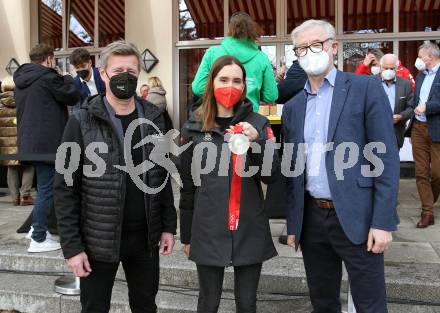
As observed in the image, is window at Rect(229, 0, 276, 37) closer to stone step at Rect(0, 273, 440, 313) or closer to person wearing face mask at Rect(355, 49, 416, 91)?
person wearing face mask at Rect(355, 49, 416, 91)

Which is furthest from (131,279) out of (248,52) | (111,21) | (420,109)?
(111,21)

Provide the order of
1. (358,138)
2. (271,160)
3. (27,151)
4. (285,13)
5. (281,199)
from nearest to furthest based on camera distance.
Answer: (358,138), (271,160), (281,199), (27,151), (285,13)

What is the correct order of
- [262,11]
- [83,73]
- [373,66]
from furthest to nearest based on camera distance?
[262,11]
[373,66]
[83,73]

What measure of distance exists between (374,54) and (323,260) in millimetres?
3642

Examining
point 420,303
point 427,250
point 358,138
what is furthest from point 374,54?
point 358,138

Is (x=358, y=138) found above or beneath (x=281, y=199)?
above

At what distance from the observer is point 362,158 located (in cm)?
251

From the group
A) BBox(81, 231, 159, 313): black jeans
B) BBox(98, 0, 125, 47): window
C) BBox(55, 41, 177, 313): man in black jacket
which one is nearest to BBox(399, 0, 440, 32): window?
BBox(98, 0, 125, 47): window

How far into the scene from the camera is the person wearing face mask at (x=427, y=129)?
17.2ft

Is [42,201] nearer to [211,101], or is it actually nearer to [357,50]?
[211,101]

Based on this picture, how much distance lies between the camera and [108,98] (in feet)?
8.75

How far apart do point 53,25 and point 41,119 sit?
6677 mm

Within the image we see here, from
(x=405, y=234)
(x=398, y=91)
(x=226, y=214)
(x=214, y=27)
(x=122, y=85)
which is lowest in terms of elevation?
(x=405, y=234)

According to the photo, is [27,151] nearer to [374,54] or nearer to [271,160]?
[271,160]
